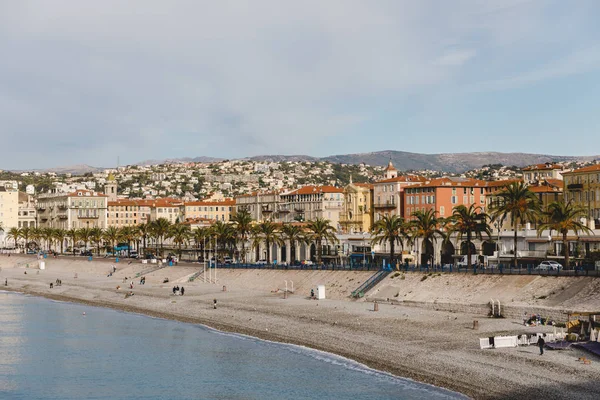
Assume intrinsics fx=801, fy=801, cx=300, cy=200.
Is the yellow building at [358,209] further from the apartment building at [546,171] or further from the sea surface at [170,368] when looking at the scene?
the sea surface at [170,368]

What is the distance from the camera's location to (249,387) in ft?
154

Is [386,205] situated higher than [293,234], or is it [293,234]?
[386,205]

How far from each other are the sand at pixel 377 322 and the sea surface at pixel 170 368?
2084 millimetres

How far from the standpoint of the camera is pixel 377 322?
62.4 metres

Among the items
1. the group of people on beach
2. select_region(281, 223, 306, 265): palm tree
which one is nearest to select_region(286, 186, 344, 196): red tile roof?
select_region(281, 223, 306, 265): palm tree

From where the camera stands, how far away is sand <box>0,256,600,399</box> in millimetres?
42000

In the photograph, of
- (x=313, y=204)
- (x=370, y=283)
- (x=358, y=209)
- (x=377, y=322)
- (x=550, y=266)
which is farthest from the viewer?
(x=313, y=204)

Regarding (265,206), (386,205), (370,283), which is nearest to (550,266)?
(370,283)

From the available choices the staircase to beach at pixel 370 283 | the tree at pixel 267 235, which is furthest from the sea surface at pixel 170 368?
the tree at pixel 267 235

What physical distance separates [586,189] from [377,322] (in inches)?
2360

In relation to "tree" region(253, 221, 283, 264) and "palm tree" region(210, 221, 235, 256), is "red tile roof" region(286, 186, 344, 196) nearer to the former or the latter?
Answer: "palm tree" region(210, 221, 235, 256)

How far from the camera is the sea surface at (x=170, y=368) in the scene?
1801 inches

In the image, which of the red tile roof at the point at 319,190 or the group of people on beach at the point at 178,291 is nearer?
the group of people on beach at the point at 178,291

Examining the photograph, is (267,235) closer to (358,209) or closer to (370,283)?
(358,209)
